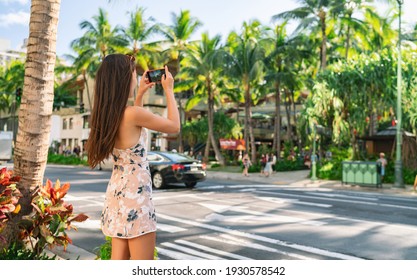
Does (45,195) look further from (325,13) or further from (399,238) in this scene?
(325,13)

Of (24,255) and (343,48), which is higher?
(343,48)

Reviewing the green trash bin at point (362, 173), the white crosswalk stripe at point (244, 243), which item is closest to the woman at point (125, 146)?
the white crosswalk stripe at point (244, 243)

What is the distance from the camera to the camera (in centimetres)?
236

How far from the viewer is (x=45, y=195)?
344 cm

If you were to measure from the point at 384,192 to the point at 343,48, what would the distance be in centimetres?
1857

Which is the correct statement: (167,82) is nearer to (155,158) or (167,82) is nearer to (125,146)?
(125,146)

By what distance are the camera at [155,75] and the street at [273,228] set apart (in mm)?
2892

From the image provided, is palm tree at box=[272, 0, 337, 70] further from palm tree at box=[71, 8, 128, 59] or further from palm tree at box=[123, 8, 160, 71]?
palm tree at box=[71, 8, 128, 59]

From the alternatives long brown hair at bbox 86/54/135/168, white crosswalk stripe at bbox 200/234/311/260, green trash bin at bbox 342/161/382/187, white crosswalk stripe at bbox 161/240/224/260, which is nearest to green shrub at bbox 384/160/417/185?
green trash bin at bbox 342/161/382/187

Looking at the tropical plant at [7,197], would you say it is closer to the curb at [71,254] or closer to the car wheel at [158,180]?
the curb at [71,254]

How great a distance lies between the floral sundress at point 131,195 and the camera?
7.27 ft

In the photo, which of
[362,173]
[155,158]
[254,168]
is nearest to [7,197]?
[155,158]
